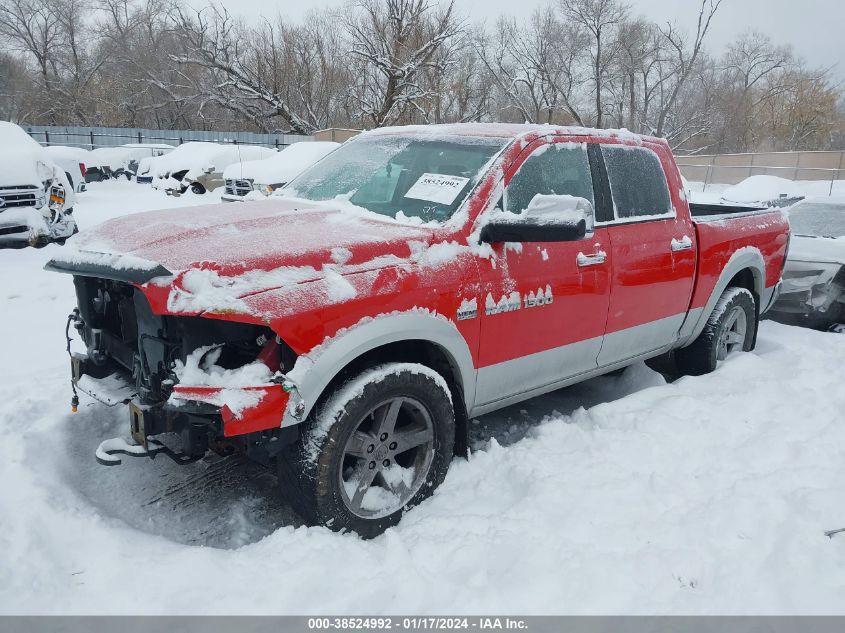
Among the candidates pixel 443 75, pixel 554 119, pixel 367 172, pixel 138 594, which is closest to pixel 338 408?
pixel 138 594

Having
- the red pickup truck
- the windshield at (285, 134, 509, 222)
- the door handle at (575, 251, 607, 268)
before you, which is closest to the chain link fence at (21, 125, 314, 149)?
the windshield at (285, 134, 509, 222)

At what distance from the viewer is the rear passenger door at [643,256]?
396 cm

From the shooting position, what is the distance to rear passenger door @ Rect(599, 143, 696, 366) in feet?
13.0

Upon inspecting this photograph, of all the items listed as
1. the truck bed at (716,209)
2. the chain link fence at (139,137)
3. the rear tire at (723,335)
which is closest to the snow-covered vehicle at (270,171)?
the truck bed at (716,209)

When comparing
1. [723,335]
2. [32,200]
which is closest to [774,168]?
[723,335]

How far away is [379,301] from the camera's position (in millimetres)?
2783

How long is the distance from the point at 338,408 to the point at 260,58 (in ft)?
126

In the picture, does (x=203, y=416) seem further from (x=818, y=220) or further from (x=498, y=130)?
(x=818, y=220)

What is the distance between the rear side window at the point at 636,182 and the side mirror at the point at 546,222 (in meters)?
1.02

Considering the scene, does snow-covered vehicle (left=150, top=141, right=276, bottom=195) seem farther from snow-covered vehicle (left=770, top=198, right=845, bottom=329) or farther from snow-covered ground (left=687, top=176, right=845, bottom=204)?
snow-covered vehicle (left=770, top=198, right=845, bottom=329)

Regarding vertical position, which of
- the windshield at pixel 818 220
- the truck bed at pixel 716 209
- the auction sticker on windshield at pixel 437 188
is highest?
the auction sticker on windshield at pixel 437 188

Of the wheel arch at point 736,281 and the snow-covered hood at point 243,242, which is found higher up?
the snow-covered hood at point 243,242

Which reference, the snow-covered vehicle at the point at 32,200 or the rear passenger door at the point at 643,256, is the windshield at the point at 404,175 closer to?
the rear passenger door at the point at 643,256

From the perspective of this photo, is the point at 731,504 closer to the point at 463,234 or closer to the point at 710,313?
the point at 463,234
